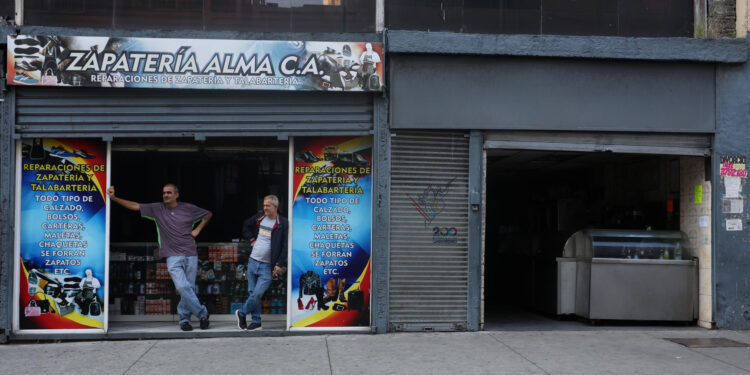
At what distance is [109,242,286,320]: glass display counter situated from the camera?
9547 mm

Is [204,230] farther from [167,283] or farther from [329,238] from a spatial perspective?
[329,238]

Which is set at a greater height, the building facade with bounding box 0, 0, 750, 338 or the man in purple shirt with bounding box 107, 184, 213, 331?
the building facade with bounding box 0, 0, 750, 338

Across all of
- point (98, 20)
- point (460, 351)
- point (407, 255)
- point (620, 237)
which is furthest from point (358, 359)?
point (98, 20)

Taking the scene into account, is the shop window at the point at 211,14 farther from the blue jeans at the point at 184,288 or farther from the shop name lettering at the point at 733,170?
the shop name lettering at the point at 733,170

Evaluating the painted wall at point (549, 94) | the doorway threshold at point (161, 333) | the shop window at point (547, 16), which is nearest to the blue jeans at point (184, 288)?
the doorway threshold at point (161, 333)

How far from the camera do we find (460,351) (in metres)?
7.88

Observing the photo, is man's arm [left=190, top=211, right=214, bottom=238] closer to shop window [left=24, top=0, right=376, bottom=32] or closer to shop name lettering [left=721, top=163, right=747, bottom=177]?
shop window [left=24, top=0, right=376, bottom=32]

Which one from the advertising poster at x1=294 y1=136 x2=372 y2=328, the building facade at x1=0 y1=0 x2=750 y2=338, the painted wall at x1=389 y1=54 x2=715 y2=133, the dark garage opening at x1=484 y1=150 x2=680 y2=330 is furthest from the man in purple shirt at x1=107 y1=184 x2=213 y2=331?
the dark garage opening at x1=484 y1=150 x2=680 y2=330

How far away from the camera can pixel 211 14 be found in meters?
8.97

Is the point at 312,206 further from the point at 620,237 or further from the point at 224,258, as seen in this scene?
the point at 620,237

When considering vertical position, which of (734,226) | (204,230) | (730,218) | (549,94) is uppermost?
(549,94)

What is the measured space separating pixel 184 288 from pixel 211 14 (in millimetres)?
3563

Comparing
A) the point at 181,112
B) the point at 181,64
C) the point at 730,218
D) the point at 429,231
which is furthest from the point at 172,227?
the point at 730,218

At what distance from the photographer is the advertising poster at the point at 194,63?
27.8 feet
